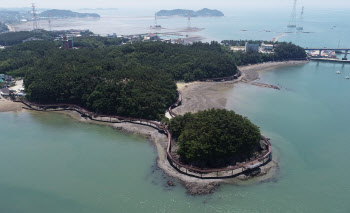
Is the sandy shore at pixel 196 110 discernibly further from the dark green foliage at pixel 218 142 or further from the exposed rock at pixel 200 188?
the dark green foliage at pixel 218 142

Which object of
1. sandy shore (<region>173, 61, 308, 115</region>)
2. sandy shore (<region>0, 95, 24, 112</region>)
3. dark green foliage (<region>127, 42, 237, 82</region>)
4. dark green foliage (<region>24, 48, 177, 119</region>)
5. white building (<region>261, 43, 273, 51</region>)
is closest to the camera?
dark green foliage (<region>24, 48, 177, 119</region>)

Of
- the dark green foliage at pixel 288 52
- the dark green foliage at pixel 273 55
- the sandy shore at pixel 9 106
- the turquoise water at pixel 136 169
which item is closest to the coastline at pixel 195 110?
the sandy shore at pixel 9 106

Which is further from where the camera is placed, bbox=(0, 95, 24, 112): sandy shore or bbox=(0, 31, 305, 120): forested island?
bbox=(0, 95, 24, 112): sandy shore

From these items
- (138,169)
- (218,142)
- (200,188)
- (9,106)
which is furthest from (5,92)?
(200,188)

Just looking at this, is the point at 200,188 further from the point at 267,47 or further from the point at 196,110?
the point at 267,47


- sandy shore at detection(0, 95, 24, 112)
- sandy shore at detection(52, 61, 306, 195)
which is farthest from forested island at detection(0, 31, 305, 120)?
sandy shore at detection(52, 61, 306, 195)

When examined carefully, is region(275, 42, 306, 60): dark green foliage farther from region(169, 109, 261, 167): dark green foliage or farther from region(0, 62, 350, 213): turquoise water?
region(169, 109, 261, 167): dark green foliage

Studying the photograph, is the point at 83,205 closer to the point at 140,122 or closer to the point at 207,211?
the point at 207,211

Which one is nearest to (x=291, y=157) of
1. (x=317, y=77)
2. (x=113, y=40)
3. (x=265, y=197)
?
(x=265, y=197)

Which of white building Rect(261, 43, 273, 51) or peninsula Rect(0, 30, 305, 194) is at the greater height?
white building Rect(261, 43, 273, 51)
